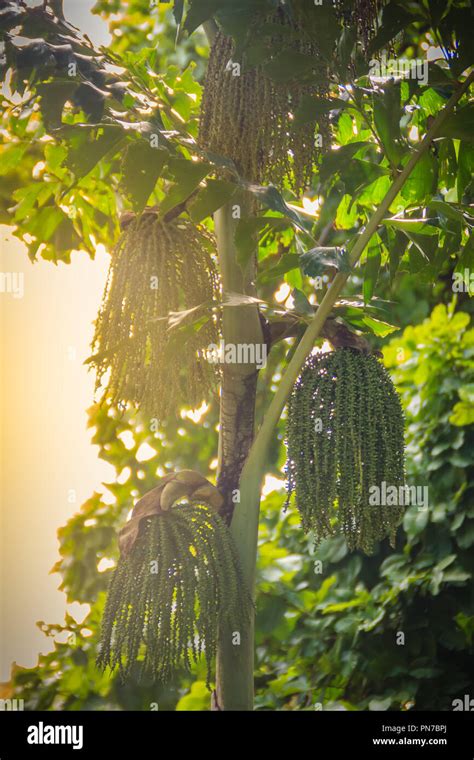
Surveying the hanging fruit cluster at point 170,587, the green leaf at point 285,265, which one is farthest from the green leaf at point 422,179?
the hanging fruit cluster at point 170,587

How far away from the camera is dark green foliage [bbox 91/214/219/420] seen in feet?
3.85

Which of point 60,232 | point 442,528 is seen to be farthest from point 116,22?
point 442,528

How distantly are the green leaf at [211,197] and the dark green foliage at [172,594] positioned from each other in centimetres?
39

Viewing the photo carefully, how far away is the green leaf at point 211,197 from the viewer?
1.10 meters

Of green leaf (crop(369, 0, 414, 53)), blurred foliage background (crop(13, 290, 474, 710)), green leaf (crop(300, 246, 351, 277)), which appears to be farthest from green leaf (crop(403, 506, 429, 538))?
green leaf (crop(369, 0, 414, 53))

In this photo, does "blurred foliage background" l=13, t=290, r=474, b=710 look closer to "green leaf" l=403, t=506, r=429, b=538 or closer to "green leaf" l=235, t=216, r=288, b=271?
"green leaf" l=403, t=506, r=429, b=538

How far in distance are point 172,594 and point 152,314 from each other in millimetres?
383

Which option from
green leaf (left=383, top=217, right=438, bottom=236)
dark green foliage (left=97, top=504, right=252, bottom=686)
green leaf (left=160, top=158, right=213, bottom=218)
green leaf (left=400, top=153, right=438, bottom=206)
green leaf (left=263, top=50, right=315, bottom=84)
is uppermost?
green leaf (left=263, top=50, right=315, bottom=84)

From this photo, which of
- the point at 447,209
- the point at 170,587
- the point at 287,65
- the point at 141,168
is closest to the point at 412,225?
the point at 447,209

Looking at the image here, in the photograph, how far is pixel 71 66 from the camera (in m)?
1.06

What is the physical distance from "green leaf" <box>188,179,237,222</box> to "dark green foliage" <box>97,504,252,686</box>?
1.27 feet

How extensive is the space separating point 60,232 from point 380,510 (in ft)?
2.78

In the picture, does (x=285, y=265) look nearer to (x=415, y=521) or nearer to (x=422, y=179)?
(x=422, y=179)

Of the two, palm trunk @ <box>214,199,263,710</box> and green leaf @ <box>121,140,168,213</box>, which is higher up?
green leaf @ <box>121,140,168,213</box>
